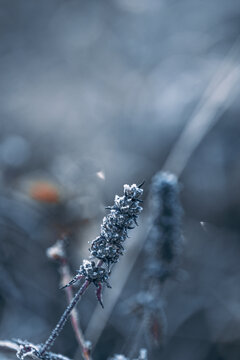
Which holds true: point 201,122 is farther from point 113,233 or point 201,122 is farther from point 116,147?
point 113,233

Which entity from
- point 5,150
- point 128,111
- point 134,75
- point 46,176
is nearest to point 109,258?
point 46,176

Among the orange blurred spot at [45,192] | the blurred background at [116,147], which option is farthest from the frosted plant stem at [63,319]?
the orange blurred spot at [45,192]

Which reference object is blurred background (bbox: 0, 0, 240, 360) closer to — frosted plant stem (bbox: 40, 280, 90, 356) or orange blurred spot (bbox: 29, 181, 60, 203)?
orange blurred spot (bbox: 29, 181, 60, 203)

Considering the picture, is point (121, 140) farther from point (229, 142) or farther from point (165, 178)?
point (165, 178)

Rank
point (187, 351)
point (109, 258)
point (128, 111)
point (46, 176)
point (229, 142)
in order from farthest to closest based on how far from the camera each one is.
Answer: point (128, 111)
point (229, 142)
point (46, 176)
point (187, 351)
point (109, 258)

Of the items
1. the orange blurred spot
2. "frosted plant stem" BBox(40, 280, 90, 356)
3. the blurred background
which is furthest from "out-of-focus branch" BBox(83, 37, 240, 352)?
"frosted plant stem" BBox(40, 280, 90, 356)

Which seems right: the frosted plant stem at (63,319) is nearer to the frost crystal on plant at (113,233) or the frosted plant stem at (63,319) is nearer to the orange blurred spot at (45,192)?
the frost crystal on plant at (113,233)

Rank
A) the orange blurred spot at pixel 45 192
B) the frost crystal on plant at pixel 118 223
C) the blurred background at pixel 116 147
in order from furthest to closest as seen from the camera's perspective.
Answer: the orange blurred spot at pixel 45 192 → the blurred background at pixel 116 147 → the frost crystal on plant at pixel 118 223
